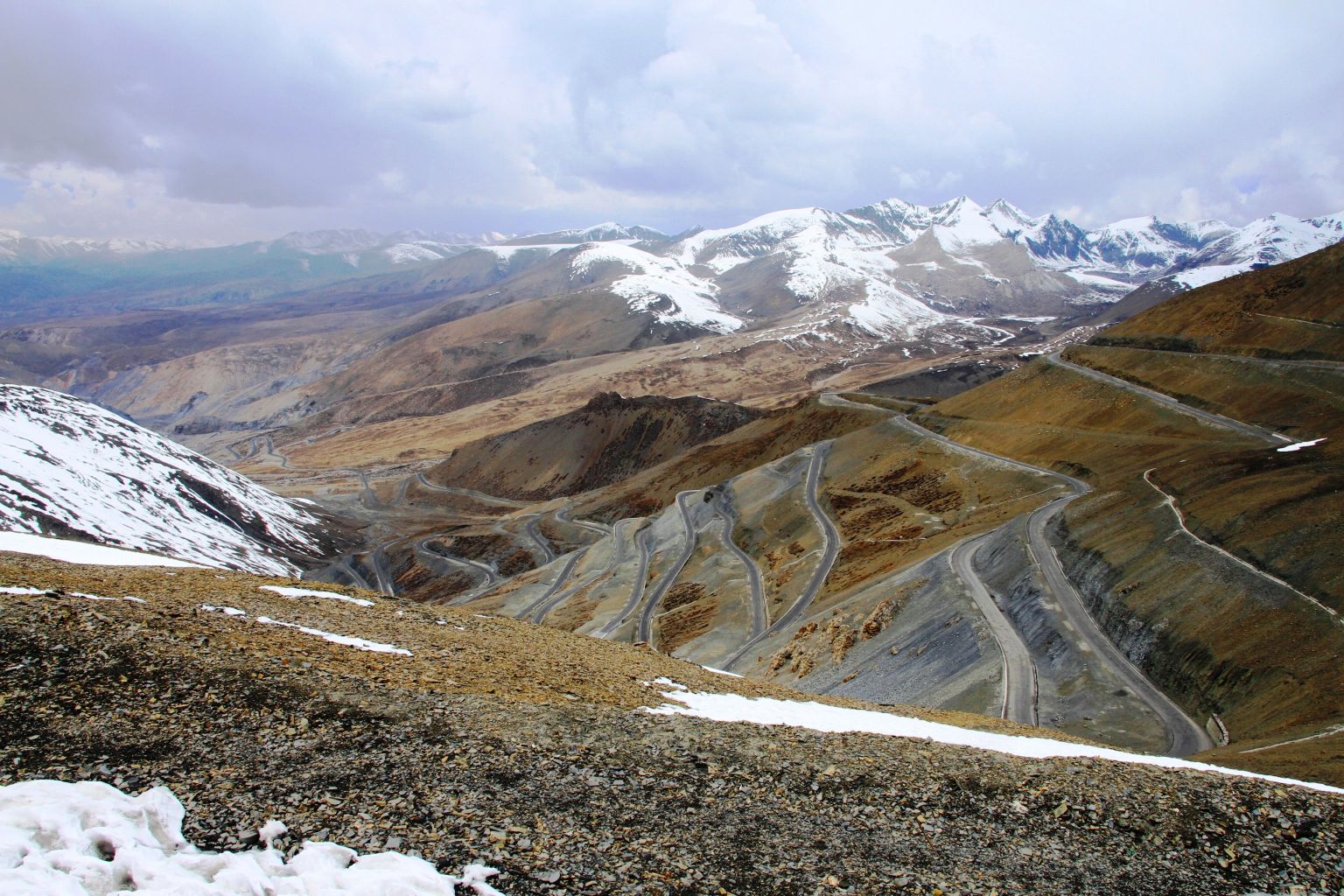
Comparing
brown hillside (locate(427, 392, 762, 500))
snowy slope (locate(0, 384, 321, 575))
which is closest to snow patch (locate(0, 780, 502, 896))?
snowy slope (locate(0, 384, 321, 575))

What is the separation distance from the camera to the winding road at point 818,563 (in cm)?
5330

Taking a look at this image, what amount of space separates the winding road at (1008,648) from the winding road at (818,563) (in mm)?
12023

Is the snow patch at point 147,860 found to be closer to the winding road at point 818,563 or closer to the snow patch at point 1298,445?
the winding road at point 818,563

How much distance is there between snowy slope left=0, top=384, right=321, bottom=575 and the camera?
76.1 m

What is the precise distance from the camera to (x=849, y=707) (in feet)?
69.4

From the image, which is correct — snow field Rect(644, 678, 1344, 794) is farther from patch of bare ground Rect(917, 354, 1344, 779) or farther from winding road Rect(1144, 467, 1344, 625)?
winding road Rect(1144, 467, 1344, 625)

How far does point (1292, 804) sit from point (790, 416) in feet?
324

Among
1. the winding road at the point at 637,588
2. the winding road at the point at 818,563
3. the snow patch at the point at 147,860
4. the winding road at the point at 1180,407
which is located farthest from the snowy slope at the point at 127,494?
the winding road at the point at 1180,407

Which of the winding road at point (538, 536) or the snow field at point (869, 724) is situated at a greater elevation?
the snow field at point (869, 724)

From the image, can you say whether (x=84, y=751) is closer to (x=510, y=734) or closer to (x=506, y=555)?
(x=510, y=734)

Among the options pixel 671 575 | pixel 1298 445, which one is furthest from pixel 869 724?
pixel 671 575

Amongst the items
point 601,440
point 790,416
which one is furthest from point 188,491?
point 790,416

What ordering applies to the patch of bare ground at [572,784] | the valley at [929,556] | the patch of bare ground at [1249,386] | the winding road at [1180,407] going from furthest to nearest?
the patch of bare ground at [1249,386]
the winding road at [1180,407]
the valley at [929,556]
the patch of bare ground at [572,784]

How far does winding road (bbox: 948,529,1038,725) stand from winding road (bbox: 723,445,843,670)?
12023 millimetres
